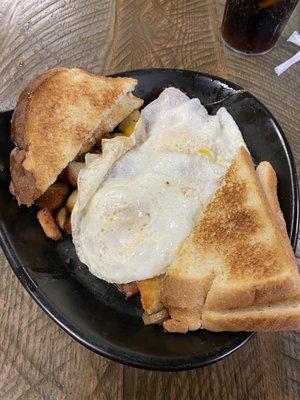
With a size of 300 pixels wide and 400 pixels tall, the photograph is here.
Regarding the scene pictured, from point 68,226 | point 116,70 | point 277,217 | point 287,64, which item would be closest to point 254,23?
point 287,64

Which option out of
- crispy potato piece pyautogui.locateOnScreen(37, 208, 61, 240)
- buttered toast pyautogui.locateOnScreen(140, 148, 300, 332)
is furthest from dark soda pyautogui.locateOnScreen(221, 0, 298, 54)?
crispy potato piece pyautogui.locateOnScreen(37, 208, 61, 240)

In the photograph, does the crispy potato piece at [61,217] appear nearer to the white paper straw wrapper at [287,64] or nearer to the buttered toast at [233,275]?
the buttered toast at [233,275]

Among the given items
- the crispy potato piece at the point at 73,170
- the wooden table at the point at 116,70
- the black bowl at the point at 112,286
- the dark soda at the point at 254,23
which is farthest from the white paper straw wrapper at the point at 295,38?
the crispy potato piece at the point at 73,170

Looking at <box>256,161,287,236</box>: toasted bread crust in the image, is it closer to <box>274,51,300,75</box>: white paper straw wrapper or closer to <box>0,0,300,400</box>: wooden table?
<box>0,0,300,400</box>: wooden table

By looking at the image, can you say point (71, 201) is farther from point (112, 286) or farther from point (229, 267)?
point (229, 267)

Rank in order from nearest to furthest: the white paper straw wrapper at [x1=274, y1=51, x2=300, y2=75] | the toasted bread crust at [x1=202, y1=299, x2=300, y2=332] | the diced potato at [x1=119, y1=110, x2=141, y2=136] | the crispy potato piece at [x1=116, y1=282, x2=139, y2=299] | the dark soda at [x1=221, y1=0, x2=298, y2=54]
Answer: the toasted bread crust at [x1=202, y1=299, x2=300, y2=332] → the crispy potato piece at [x1=116, y1=282, x2=139, y2=299] → the diced potato at [x1=119, y1=110, x2=141, y2=136] → the dark soda at [x1=221, y1=0, x2=298, y2=54] → the white paper straw wrapper at [x1=274, y1=51, x2=300, y2=75]

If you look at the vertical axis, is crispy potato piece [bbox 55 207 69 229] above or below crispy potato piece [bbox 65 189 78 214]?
below

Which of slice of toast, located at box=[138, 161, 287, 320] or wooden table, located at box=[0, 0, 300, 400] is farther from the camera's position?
wooden table, located at box=[0, 0, 300, 400]
